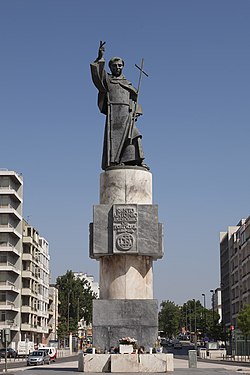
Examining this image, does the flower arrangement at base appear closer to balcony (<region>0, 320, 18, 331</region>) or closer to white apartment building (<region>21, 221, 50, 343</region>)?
balcony (<region>0, 320, 18, 331</region>)

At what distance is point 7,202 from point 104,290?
80.4 m

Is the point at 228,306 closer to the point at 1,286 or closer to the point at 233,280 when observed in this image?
the point at 233,280

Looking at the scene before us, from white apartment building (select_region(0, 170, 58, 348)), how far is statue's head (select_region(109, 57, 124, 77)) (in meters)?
76.3

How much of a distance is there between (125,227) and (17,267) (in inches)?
3333

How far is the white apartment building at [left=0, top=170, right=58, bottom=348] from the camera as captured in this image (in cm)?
10831

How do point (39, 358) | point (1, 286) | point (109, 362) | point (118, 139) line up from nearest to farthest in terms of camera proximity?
1. point (109, 362)
2. point (118, 139)
3. point (39, 358)
4. point (1, 286)

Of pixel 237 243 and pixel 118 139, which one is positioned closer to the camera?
pixel 118 139

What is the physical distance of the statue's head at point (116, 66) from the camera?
35.2 metres

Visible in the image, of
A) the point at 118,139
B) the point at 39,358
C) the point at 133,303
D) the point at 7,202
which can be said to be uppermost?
the point at 7,202

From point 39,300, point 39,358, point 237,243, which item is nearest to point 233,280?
point 237,243

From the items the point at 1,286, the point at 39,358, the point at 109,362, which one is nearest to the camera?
the point at 109,362

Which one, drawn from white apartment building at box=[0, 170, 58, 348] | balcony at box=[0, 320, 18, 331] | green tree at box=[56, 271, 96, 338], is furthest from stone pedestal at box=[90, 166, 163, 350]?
green tree at box=[56, 271, 96, 338]

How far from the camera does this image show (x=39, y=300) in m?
130

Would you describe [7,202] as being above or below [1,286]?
above
